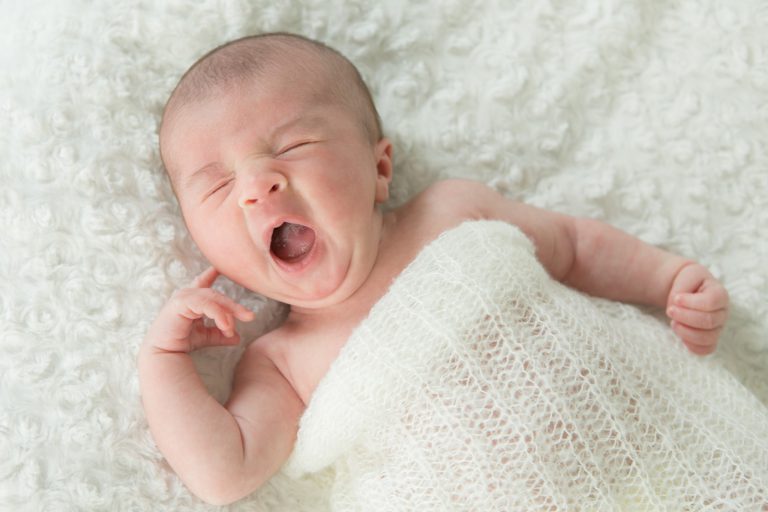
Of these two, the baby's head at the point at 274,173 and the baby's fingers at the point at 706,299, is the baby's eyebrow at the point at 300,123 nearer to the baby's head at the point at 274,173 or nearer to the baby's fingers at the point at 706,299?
the baby's head at the point at 274,173

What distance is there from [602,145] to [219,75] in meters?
Result: 0.84

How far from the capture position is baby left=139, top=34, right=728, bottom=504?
1.55 meters

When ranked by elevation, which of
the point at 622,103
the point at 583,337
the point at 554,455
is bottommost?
the point at 554,455

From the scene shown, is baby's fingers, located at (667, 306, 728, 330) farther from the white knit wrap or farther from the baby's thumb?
the baby's thumb

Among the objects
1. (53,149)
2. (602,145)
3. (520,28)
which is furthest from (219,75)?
(602,145)

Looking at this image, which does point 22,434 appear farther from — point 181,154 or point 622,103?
point 622,103

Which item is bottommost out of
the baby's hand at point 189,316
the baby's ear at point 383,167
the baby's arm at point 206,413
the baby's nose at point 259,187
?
the baby's arm at point 206,413

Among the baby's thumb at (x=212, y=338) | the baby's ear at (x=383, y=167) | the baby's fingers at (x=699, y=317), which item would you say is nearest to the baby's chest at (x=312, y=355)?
the baby's thumb at (x=212, y=338)

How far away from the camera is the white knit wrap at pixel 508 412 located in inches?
57.4

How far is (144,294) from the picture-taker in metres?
1.68

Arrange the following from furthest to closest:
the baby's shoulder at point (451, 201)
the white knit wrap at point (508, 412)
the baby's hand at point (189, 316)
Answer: the baby's shoulder at point (451, 201), the baby's hand at point (189, 316), the white knit wrap at point (508, 412)

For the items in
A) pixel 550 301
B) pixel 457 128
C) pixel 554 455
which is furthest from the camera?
pixel 457 128

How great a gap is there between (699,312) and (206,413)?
91 cm

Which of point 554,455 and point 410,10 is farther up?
point 410,10
